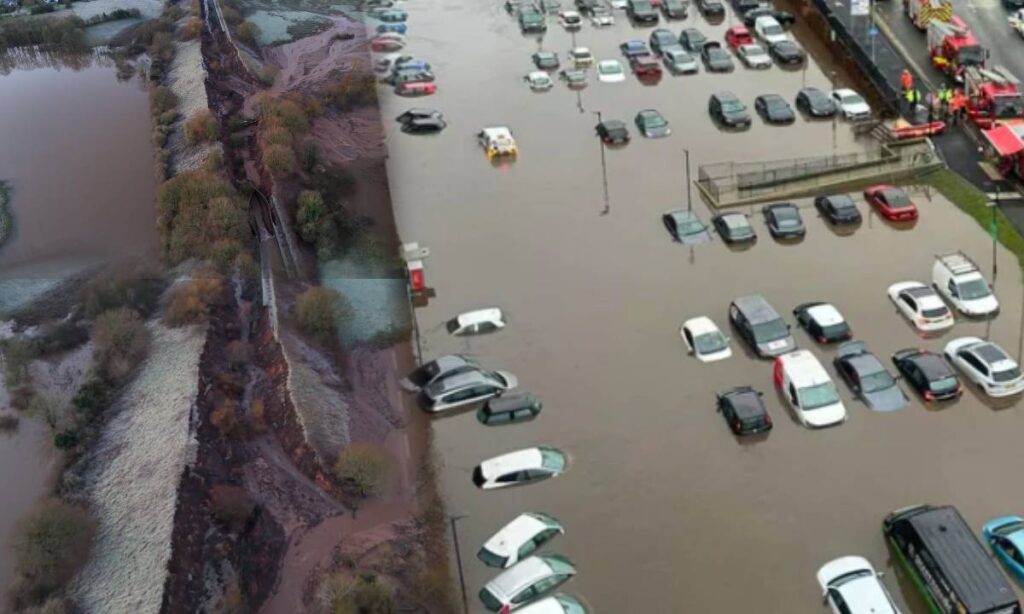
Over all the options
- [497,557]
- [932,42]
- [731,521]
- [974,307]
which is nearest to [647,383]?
[731,521]

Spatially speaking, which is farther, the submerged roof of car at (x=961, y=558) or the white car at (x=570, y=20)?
the white car at (x=570, y=20)

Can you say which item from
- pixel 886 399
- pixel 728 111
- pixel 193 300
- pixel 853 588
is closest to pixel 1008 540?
pixel 853 588

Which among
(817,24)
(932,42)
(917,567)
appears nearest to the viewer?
(917,567)

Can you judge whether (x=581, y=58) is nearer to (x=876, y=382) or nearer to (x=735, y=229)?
(x=735, y=229)

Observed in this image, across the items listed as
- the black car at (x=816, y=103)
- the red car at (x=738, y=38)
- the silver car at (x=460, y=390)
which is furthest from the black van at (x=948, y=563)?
the red car at (x=738, y=38)

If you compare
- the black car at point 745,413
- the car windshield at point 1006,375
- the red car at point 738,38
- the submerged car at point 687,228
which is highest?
the red car at point 738,38

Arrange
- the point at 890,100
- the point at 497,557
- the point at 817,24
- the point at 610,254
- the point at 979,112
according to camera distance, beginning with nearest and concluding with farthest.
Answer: the point at 497,557
the point at 610,254
the point at 979,112
the point at 890,100
the point at 817,24

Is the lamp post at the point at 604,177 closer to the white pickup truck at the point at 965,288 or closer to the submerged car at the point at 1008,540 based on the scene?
the white pickup truck at the point at 965,288

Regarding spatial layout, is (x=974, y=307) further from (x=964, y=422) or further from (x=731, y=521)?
(x=731, y=521)
